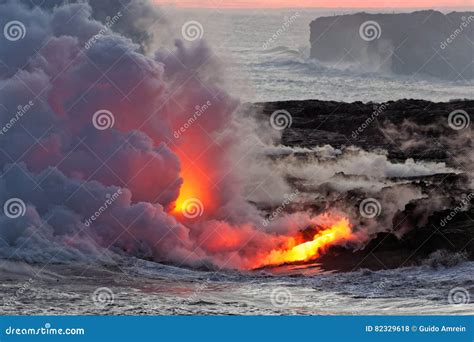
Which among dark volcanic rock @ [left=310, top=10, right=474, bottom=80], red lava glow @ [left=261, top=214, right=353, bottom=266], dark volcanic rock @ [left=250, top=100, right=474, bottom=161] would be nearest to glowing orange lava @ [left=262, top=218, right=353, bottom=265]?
red lava glow @ [left=261, top=214, right=353, bottom=266]

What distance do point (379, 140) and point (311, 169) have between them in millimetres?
11124

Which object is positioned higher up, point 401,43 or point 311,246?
point 401,43

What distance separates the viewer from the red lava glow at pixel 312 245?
30.6 metres

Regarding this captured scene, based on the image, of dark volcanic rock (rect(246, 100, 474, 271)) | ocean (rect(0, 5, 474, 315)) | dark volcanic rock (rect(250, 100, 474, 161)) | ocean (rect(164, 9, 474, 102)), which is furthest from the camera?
ocean (rect(164, 9, 474, 102))

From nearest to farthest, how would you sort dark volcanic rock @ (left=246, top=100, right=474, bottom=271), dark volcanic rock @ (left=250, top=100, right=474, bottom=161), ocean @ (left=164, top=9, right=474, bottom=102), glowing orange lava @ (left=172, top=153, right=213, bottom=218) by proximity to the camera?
dark volcanic rock @ (left=246, top=100, right=474, bottom=271)
glowing orange lava @ (left=172, top=153, right=213, bottom=218)
dark volcanic rock @ (left=250, top=100, right=474, bottom=161)
ocean @ (left=164, top=9, right=474, bottom=102)

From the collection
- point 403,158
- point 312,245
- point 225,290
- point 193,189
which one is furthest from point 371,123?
point 225,290

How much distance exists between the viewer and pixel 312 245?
3114 centimetres

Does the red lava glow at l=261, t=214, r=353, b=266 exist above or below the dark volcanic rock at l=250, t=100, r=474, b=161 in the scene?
below

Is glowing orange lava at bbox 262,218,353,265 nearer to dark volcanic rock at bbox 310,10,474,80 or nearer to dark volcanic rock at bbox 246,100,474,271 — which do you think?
dark volcanic rock at bbox 246,100,474,271

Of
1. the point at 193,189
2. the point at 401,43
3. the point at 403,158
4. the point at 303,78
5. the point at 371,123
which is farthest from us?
the point at 401,43

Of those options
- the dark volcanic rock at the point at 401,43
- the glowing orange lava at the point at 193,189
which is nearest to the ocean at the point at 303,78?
the dark volcanic rock at the point at 401,43

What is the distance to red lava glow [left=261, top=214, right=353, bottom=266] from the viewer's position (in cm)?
3056

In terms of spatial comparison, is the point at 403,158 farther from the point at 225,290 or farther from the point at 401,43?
the point at 401,43

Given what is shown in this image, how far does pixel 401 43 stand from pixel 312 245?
65.1 m
